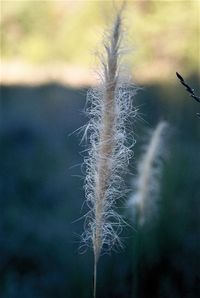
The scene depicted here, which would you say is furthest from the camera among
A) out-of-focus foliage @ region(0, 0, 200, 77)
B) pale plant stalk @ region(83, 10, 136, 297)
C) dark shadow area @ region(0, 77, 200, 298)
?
out-of-focus foliage @ region(0, 0, 200, 77)

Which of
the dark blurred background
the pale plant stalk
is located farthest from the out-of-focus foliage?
the pale plant stalk

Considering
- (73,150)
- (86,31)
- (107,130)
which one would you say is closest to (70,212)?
(73,150)

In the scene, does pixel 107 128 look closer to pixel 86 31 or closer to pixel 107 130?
pixel 107 130

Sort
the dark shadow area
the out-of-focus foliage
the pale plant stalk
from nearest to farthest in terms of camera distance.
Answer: the pale plant stalk < the dark shadow area < the out-of-focus foliage

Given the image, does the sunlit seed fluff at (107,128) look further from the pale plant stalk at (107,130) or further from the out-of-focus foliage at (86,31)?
the out-of-focus foliage at (86,31)

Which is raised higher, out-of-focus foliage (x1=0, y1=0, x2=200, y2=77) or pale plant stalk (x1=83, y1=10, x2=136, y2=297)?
out-of-focus foliage (x1=0, y1=0, x2=200, y2=77)

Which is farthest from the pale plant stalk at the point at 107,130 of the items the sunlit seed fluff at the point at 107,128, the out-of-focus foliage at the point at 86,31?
the out-of-focus foliage at the point at 86,31

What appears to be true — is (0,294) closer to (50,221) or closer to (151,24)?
(50,221)

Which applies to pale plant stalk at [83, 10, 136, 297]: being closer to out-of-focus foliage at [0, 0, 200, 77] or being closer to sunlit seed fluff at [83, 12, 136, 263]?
sunlit seed fluff at [83, 12, 136, 263]
